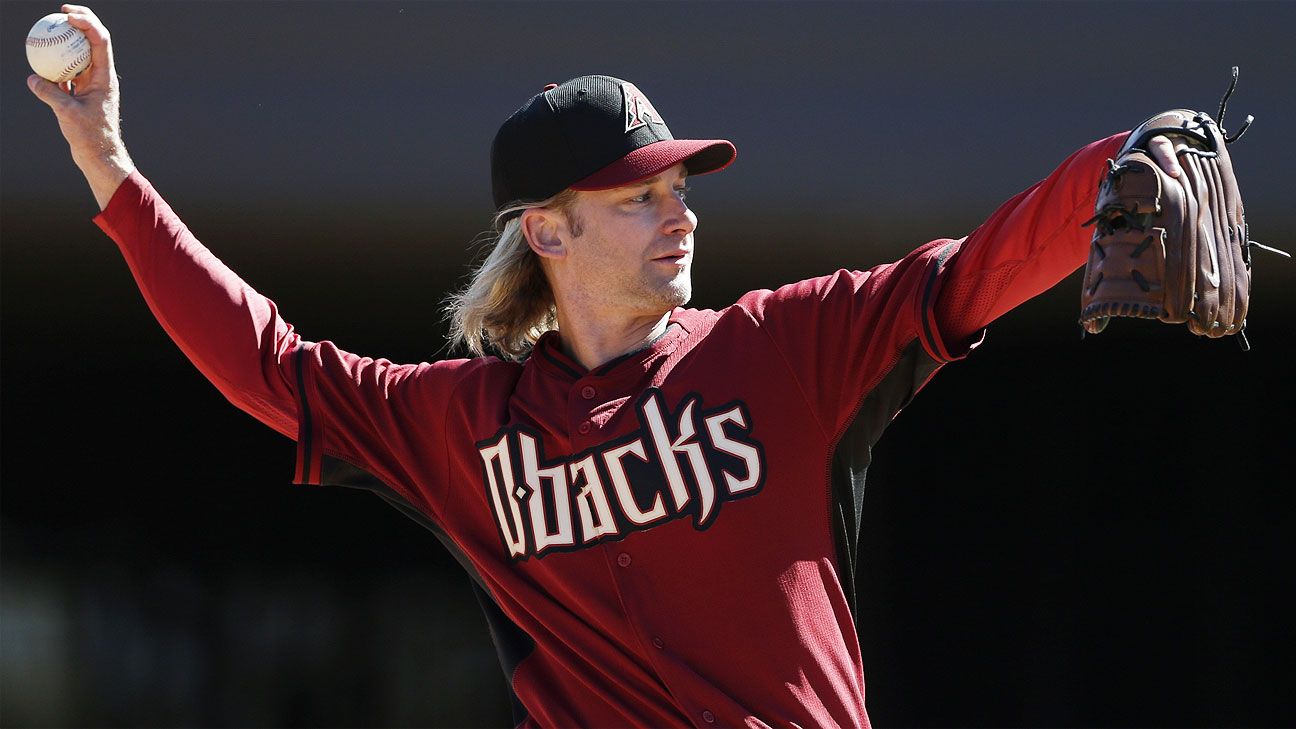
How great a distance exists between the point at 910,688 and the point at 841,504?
84.3 inches

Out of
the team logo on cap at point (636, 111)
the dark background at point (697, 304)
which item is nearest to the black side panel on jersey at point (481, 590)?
the team logo on cap at point (636, 111)

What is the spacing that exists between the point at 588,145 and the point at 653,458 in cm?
46

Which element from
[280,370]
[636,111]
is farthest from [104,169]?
[636,111]

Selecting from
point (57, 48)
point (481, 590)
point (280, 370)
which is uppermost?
point (57, 48)

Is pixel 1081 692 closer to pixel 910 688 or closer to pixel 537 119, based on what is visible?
pixel 910 688

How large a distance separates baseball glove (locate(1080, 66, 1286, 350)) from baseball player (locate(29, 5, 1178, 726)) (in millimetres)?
98

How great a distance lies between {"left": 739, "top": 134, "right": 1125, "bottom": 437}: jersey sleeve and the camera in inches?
58.9

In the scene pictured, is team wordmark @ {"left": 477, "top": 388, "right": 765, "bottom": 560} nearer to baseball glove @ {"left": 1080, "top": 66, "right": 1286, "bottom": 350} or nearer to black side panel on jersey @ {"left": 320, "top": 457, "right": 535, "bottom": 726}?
black side panel on jersey @ {"left": 320, "top": 457, "right": 535, "bottom": 726}

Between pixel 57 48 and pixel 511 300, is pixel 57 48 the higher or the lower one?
the higher one

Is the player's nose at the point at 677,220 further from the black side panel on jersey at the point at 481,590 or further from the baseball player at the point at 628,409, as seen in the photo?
the black side panel on jersey at the point at 481,590

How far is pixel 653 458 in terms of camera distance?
71.7 inches

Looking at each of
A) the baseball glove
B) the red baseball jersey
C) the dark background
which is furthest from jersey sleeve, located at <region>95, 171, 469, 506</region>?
the dark background

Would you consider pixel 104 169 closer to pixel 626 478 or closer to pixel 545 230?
pixel 545 230

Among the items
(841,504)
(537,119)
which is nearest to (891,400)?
(841,504)
